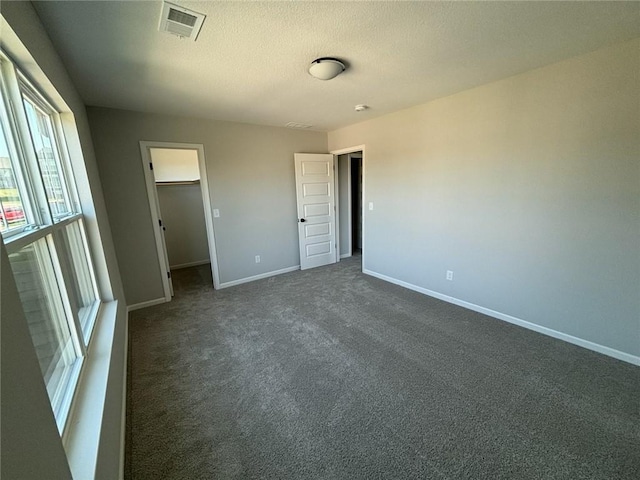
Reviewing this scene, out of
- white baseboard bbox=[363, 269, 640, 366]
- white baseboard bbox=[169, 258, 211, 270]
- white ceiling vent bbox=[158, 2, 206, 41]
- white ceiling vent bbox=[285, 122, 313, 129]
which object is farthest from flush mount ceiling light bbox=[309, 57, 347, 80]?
white baseboard bbox=[169, 258, 211, 270]

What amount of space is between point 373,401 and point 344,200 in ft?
13.0

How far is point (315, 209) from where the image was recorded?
4.61 m

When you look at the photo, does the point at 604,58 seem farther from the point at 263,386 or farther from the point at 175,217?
the point at 175,217

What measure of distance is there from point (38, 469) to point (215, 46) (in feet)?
7.16

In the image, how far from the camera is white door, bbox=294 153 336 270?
173 inches

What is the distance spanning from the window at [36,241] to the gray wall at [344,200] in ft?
13.6

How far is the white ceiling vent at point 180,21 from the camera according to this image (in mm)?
1387

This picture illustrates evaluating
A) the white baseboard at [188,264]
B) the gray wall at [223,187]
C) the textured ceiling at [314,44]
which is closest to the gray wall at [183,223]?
the white baseboard at [188,264]

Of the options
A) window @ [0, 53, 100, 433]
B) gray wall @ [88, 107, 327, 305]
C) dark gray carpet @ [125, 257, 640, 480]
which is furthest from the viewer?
gray wall @ [88, 107, 327, 305]

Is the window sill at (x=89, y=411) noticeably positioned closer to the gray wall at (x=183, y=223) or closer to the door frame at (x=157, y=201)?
the door frame at (x=157, y=201)

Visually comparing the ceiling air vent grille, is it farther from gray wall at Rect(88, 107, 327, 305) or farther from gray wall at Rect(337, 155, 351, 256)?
gray wall at Rect(337, 155, 351, 256)

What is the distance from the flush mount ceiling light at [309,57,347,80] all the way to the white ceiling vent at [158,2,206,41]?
0.81 m

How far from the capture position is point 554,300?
2395 mm

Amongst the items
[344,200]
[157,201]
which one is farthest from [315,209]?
[157,201]
